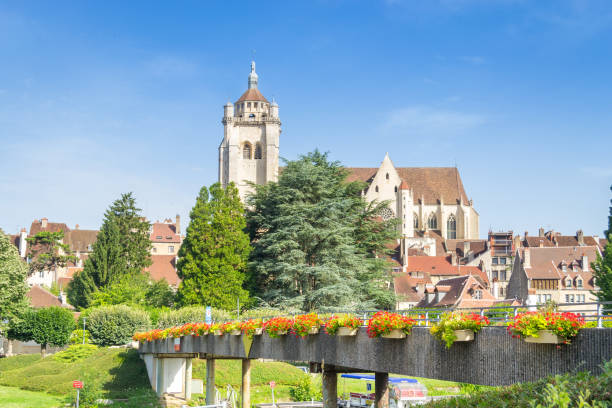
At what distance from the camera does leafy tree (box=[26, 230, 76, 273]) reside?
10406cm

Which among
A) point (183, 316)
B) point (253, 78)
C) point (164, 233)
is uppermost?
point (253, 78)

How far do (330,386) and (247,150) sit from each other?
9121 centimetres

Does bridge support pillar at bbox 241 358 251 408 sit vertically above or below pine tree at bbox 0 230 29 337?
below

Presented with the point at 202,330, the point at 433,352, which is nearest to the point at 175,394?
the point at 202,330

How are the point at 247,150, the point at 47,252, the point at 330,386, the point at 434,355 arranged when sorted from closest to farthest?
1. the point at 434,355
2. the point at 330,386
3. the point at 47,252
4. the point at 247,150

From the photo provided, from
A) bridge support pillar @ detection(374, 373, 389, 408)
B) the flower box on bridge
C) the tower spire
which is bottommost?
bridge support pillar @ detection(374, 373, 389, 408)

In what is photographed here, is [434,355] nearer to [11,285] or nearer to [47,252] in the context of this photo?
[11,285]

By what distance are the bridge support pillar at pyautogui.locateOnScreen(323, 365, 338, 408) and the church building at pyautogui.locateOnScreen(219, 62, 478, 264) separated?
253 ft

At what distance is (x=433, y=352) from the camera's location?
58.2ft

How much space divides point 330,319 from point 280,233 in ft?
110

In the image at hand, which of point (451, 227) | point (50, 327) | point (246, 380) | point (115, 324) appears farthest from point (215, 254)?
point (451, 227)

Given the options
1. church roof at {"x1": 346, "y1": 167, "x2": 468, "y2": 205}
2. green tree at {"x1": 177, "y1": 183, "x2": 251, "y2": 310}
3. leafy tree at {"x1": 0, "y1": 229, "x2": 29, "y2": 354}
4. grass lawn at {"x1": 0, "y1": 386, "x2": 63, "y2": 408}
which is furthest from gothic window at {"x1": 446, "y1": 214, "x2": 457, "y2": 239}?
grass lawn at {"x1": 0, "y1": 386, "x2": 63, "y2": 408}

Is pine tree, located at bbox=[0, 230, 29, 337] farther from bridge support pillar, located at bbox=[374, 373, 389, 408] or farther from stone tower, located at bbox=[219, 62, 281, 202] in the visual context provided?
stone tower, located at bbox=[219, 62, 281, 202]

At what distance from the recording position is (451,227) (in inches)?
5123
